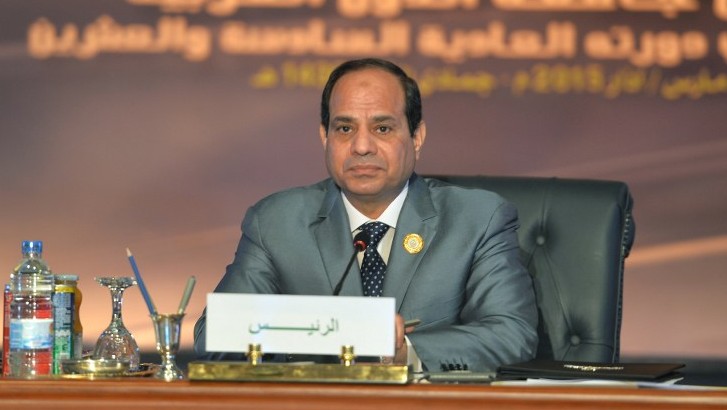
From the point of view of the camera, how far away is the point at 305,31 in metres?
5.12

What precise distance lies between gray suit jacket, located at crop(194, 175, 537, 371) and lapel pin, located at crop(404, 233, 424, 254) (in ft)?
0.03

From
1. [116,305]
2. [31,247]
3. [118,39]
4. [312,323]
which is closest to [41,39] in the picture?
[118,39]

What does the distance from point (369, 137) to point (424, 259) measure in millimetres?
320

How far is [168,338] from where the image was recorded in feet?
6.77

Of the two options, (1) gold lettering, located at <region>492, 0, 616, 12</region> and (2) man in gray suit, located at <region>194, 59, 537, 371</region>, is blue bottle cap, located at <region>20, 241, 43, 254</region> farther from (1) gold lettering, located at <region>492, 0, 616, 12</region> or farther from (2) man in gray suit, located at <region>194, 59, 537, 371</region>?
(1) gold lettering, located at <region>492, 0, 616, 12</region>

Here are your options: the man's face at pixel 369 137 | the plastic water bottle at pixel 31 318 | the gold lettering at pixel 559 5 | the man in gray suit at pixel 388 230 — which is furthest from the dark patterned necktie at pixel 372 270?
the gold lettering at pixel 559 5

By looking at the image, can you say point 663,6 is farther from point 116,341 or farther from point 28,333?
point 28,333

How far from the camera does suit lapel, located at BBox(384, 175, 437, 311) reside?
2818 millimetres

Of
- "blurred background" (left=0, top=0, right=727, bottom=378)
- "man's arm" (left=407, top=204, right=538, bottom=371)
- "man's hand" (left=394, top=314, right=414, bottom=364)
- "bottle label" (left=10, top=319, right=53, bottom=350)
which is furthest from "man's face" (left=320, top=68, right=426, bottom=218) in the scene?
"blurred background" (left=0, top=0, right=727, bottom=378)

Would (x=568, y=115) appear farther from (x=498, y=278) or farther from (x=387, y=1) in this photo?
(x=498, y=278)

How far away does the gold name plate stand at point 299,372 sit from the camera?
1740 millimetres

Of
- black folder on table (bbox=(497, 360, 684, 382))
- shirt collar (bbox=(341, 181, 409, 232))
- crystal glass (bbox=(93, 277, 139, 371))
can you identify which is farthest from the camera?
shirt collar (bbox=(341, 181, 409, 232))

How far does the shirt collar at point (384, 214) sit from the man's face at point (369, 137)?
0.03 metres

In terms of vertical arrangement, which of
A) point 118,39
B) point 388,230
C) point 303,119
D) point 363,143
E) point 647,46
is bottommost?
point 388,230
